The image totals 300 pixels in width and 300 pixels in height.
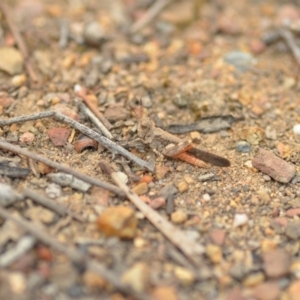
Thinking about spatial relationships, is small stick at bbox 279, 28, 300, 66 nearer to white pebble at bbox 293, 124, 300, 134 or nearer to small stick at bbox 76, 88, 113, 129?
white pebble at bbox 293, 124, 300, 134

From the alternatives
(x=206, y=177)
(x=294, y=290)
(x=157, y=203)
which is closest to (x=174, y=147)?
(x=206, y=177)

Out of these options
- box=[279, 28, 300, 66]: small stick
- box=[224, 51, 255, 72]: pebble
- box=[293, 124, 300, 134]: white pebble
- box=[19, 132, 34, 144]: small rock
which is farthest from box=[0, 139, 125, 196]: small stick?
box=[279, 28, 300, 66]: small stick

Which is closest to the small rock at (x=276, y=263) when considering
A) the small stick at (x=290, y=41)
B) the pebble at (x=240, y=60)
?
the pebble at (x=240, y=60)

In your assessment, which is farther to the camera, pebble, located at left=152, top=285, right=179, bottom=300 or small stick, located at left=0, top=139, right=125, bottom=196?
small stick, located at left=0, top=139, right=125, bottom=196

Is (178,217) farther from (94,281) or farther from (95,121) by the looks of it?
(95,121)

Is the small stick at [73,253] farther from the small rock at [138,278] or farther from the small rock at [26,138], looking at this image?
the small rock at [26,138]
